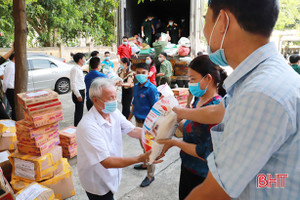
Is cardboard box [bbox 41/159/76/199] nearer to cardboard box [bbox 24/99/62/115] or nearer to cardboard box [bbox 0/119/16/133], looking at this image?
cardboard box [bbox 24/99/62/115]

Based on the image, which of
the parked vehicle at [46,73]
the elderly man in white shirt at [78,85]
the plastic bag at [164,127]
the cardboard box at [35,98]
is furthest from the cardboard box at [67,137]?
the parked vehicle at [46,73]

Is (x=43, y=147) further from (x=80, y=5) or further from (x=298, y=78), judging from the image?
(x=80, y=5)

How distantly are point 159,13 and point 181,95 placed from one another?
7.54 metres

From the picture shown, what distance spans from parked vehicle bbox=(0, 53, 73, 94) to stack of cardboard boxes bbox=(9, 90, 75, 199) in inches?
232

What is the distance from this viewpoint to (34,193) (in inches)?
79.0

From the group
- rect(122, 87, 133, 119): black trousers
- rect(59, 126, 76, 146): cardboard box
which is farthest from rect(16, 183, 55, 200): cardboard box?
rect(122, 87, 133, 119): black trousers

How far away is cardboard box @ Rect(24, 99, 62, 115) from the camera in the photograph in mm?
2460

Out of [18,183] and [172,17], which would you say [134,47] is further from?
[18,183]

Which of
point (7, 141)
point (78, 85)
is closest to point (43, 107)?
point (7, 141)

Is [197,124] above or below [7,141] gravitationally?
above

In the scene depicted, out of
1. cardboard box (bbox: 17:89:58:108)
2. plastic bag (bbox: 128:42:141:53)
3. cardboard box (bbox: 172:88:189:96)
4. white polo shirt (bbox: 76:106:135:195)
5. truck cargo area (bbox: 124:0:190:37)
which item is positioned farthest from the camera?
truck cargo area (bbox: 124:0:190:37)

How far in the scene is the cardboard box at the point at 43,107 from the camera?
2460 millimetres

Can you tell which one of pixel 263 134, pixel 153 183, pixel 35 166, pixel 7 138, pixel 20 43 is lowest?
pixel 153 183

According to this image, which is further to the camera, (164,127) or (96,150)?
(96,150)
